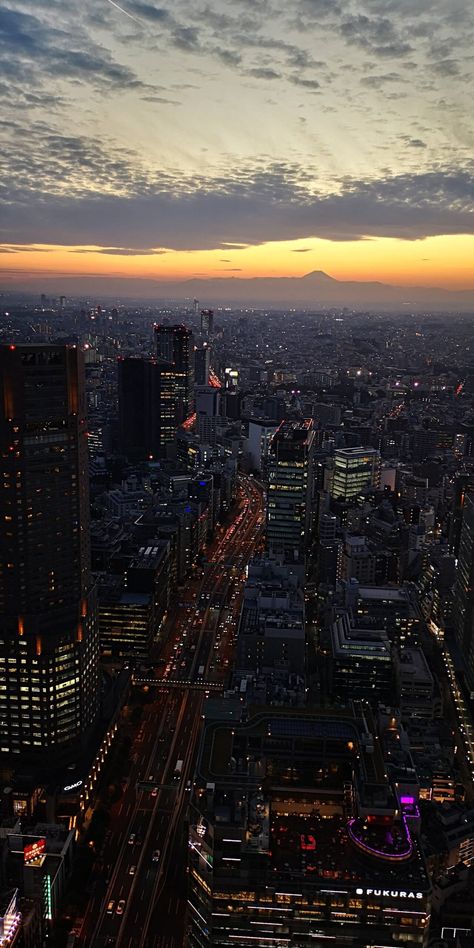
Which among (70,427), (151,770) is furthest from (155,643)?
(70,427)

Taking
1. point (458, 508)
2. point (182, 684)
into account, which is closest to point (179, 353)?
point (458, 508)

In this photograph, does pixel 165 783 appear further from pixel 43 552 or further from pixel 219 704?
pixel 43 552

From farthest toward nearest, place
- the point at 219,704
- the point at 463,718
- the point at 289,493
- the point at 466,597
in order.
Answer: the point at 289,493 < the point at 466,597 < the point at 463,718 < the point at 219,704

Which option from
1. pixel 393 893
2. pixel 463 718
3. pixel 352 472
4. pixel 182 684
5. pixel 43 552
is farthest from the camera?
pixel 352 472

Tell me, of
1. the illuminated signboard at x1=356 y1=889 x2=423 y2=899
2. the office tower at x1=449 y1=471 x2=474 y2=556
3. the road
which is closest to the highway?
the illuminated signboard at x1=356 y1=889 x2=423 y2=899

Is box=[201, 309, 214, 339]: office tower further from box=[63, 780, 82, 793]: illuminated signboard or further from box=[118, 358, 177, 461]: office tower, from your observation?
box=[63, 780, 82, 793]: illuminated signboard

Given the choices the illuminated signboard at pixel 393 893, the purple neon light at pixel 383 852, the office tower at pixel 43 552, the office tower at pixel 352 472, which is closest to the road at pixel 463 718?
the purple neon light at pixel 383 852
